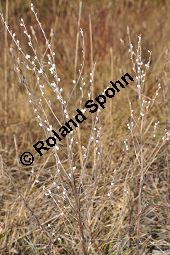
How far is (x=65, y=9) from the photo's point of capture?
13.9ft

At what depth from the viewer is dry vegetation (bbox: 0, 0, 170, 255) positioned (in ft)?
6.47

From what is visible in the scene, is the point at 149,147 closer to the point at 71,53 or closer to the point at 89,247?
the point at 89,247

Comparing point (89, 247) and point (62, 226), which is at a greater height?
point (62, 226)

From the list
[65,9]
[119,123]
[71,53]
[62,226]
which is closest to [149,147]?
[119,123]

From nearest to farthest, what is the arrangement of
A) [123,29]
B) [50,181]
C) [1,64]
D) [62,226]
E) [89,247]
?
[89,247], [62,226], [50,181], [1,64], [123,29]

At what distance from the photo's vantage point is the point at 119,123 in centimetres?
286

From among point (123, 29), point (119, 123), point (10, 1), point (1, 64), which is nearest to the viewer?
point (119, 123)

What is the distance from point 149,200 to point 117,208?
16 centimetres

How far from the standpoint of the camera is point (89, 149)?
245 centimetres

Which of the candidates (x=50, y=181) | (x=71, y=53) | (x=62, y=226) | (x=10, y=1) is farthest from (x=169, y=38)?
(x=62, y=226)

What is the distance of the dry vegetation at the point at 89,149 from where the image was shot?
1972mm

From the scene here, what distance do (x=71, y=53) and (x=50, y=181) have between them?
4.38ft

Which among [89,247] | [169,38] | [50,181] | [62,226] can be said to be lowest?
[89,247]

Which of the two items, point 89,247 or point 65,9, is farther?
point 65,9
